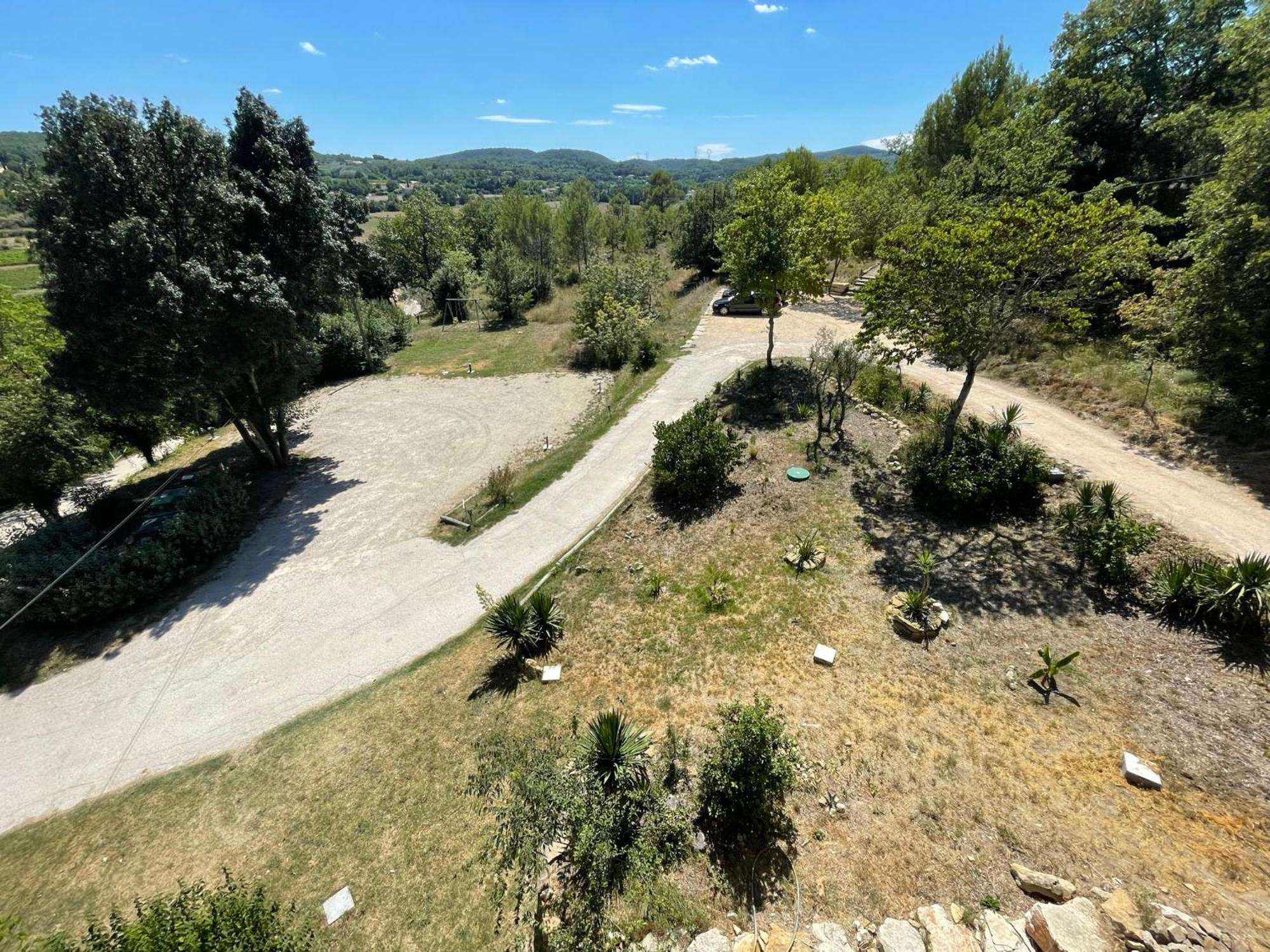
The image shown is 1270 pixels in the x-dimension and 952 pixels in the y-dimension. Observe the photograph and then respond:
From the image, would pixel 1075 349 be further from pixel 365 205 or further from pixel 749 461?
pixel 365 205

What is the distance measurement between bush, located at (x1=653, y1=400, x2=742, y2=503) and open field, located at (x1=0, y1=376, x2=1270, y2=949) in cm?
320

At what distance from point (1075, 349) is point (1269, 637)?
14.3 m

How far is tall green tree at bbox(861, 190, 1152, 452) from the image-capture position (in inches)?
459

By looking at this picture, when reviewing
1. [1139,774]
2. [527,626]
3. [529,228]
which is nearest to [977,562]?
[1139,774]

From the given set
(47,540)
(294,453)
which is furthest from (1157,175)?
(47,540)

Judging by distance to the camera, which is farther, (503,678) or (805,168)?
(805,168)

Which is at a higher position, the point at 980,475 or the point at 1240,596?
the point at 980,475

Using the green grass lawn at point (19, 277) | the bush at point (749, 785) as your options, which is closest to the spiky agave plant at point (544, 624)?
the bush at point (749, 785)

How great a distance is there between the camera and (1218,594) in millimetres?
9125

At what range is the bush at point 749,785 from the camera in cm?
721

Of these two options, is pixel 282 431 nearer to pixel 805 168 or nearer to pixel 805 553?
pixel 805 553

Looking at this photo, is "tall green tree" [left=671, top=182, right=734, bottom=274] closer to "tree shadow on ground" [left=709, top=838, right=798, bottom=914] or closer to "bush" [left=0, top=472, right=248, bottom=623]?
"bush" [left=0, top=472, right=248, bottom=623]

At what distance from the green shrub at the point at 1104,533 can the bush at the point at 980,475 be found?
3.64 feet

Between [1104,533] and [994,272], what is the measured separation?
6.43 m
